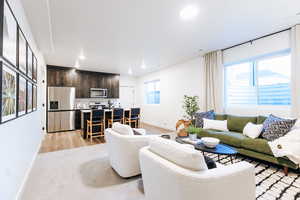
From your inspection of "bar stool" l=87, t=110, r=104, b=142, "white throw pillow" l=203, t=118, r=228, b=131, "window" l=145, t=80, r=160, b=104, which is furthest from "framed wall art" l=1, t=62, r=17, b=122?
"window" l=145, t=80, r=160, b=104

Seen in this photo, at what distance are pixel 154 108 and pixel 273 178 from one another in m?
5.03

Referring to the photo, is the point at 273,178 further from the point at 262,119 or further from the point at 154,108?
the point at 154,108

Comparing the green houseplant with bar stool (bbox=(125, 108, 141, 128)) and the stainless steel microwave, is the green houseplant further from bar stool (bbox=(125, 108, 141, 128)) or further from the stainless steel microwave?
the stainless steel microwave

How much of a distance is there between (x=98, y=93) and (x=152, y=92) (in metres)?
2.61

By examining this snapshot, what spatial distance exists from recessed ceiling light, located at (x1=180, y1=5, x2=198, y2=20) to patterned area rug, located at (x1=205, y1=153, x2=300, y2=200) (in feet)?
8.88

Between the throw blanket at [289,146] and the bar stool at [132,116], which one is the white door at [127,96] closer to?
the bar stool at [132,116]

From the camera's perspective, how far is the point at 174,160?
127 cm

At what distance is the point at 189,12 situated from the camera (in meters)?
2.29

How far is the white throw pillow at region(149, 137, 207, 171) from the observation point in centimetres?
114

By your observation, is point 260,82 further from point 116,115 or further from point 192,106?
point 116,115

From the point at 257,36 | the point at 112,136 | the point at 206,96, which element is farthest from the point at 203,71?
the point at 112,136

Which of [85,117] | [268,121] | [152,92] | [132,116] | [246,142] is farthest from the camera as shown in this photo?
[152,92]

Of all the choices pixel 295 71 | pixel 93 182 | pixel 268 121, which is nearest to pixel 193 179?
pixel 93 182

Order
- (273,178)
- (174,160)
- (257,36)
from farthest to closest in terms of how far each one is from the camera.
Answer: (257,36) < (273,178) < (174,160)
